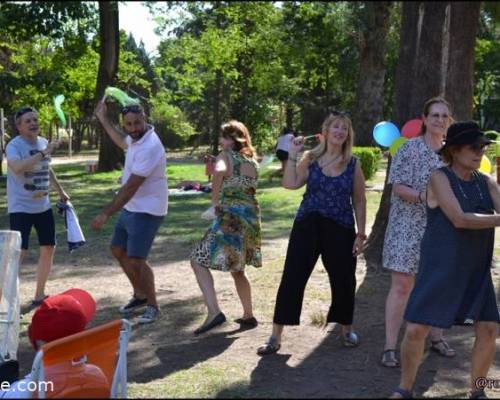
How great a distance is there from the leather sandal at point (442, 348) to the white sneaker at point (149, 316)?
2313 millimetres

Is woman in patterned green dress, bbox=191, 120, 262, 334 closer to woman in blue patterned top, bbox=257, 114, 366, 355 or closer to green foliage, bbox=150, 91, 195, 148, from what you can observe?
woman in blue patterned top, bbox=257, 114, 366, 355

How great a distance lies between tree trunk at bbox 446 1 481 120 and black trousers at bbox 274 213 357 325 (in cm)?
288

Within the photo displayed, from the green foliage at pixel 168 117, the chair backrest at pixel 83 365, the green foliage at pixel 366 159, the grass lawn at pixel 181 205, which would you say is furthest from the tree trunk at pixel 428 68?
the green foliage at pixel 168 117

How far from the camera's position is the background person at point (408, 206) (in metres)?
4.79

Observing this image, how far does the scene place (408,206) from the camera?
4.87 m

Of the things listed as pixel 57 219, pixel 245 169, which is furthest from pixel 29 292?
pixel 57 219

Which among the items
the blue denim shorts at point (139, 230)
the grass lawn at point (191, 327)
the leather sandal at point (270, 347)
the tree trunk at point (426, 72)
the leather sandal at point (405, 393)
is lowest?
the grass lawn at point (191, 327)

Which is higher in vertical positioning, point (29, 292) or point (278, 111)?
point (278, 111)

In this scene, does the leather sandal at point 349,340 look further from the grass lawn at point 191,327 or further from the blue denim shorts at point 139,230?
the blue denim shorts at point 139,230

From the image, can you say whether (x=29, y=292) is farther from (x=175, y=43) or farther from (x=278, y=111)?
(x=278, y=111)

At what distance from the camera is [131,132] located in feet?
19.1

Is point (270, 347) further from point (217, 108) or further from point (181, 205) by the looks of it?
point (217, 108)

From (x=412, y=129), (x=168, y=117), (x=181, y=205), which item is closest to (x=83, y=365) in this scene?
(x=412, y=129)

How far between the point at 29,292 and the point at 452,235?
184 inches
